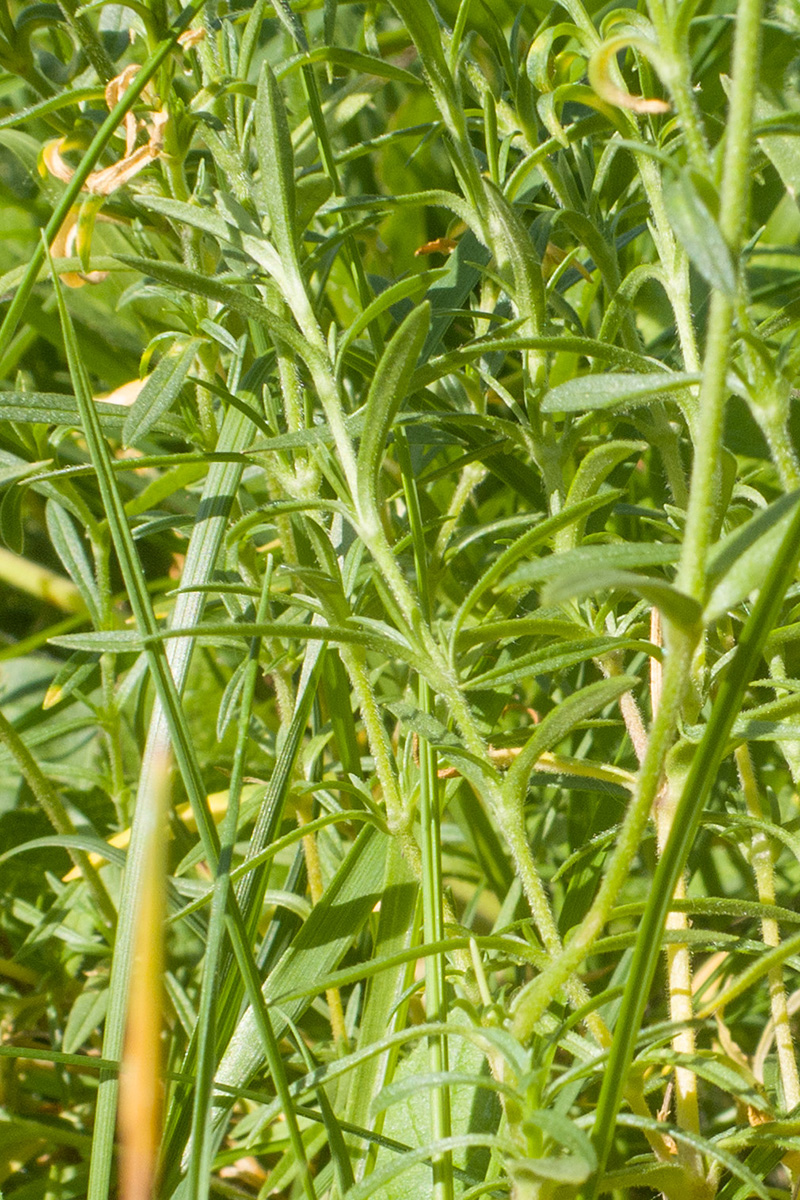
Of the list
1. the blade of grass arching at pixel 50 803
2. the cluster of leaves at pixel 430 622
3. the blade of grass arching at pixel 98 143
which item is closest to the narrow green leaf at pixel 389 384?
the cluster of leaves at pixel 430 622

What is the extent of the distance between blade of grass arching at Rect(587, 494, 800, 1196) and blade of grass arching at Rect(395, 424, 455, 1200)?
7 centimetres

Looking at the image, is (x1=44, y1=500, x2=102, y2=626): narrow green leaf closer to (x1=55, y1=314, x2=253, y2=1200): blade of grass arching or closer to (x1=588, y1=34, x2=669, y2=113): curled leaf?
(x1=55, y1=314, x2=253, y2=1200): blade of grass arching

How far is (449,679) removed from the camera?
18.7 inches

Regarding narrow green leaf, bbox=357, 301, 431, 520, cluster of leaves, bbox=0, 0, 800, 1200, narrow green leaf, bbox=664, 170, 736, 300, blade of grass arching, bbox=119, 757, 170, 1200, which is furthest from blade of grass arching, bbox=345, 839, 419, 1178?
narrow green leaf, bbox=664, 170, 736, 300

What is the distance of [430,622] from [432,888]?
13 cm

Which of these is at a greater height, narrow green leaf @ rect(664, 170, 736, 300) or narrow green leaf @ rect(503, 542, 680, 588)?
narrow green leaf @ rect(664, 170, 736, 300)

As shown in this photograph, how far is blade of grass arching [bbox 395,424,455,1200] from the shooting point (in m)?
0.45

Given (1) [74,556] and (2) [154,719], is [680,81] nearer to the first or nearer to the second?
(2) [154,719]

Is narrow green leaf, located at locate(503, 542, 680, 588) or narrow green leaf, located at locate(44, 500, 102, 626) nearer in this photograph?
narrow green leaf, located at locate(503, 542, 680, 588)

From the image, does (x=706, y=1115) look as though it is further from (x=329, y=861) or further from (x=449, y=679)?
(x=449, y=679)

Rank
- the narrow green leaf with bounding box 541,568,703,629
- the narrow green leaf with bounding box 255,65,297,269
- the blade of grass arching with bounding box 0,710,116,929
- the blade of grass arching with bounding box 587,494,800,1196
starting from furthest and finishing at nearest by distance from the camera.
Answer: the blade of grass arching with bounding box 0,710,116,929, the narrow green leaf with bounding box 255,65,297,269, the blade of grass arching with bounding box 587,494,800,1196, the narrow green leaf with bounding box 541,568,703,629

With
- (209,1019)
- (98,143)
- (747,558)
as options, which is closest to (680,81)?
(747,558)

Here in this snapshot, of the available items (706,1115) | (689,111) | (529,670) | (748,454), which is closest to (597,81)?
(689,111)

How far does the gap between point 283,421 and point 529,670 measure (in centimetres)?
35
